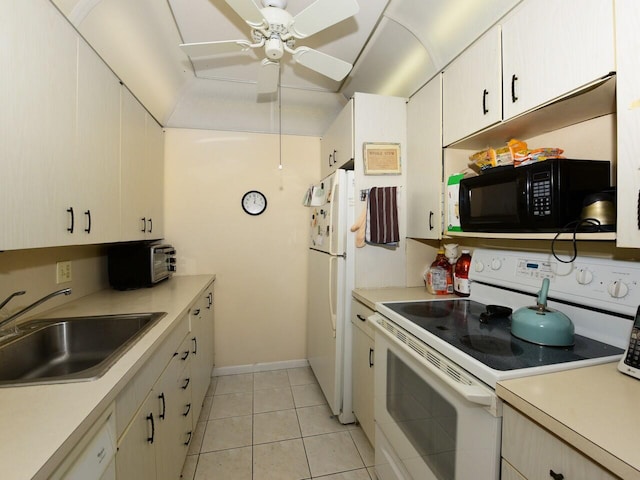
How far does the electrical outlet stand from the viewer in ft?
5.17

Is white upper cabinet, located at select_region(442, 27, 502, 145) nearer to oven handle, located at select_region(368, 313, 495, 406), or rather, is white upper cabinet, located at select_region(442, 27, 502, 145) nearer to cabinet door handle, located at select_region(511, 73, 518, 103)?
cabinet door handle, located at select_region(511, 73, 518, 103)

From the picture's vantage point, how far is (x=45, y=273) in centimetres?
147

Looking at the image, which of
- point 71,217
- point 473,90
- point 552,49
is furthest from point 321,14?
point 71,217

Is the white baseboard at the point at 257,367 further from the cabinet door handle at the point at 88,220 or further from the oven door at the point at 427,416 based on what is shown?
the cabinet door handle at the point at 88,220

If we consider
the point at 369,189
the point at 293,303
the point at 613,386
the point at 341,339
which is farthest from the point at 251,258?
the point at 613,386

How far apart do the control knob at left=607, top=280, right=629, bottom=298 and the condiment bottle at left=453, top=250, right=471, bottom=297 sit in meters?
0.70

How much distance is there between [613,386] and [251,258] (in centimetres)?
246

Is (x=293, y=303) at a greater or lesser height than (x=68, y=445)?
lesser

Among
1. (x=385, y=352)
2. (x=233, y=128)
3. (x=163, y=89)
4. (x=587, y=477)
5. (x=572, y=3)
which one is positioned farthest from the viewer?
(x=233, y=128)

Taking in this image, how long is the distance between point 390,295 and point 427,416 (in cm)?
75

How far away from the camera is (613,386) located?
0.76 metres

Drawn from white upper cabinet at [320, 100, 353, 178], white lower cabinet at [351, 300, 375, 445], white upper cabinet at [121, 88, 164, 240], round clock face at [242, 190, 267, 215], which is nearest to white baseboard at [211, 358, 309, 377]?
white lower cabinet at [351, 300, 375, 445]

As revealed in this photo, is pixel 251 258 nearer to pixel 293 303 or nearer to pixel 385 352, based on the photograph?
pixel 293 303

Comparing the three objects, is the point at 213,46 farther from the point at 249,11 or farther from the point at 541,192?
the point at 541,192
